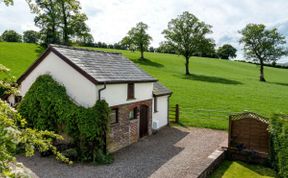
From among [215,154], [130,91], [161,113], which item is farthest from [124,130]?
[161,113]

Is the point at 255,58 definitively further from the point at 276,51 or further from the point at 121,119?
the point at 121,119

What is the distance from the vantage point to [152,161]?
15820 mm

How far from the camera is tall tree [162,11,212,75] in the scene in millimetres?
56312

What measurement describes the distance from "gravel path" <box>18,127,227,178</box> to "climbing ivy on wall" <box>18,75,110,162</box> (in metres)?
1.10

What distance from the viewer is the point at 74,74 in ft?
54.3

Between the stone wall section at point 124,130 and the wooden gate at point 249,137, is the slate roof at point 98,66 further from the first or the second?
the wooden gate at point 249,137

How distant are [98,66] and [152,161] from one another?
6.66m

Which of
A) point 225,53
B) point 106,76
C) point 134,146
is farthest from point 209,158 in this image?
point 225,53

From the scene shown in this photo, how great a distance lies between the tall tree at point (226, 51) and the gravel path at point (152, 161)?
350 feet

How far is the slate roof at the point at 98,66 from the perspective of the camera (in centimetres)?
1639

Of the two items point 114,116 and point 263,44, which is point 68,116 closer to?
point 114,116

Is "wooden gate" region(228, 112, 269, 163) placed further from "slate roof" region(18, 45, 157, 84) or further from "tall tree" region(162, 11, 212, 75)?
"tall tree" region(162, 11, 212, 75)

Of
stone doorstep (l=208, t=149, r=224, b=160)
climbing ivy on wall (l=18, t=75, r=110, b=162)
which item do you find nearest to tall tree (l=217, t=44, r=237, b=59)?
stone doorstep (l=208, t=149, r=224, b=160)

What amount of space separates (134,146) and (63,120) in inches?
200
